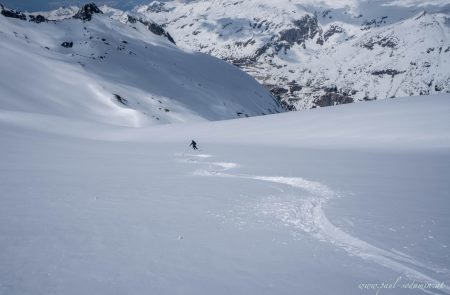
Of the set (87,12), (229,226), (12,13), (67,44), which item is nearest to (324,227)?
(229,226)

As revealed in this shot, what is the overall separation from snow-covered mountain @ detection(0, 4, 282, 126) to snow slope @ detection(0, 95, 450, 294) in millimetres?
53973

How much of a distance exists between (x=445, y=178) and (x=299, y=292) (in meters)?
7.68

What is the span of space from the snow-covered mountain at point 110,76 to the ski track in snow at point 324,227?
5711 centimetres

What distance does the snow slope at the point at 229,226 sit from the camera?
14.9 feet

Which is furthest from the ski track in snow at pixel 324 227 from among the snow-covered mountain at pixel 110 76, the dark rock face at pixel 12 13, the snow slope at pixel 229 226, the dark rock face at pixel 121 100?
the dark rock face at pixel 12 13

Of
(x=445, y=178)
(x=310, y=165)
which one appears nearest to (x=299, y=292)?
(x=445, y=178)

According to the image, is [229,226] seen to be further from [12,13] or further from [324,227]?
[12,13]

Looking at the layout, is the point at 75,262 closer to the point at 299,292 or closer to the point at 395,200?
the point at 299,292

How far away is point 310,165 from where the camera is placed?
13.6 meters

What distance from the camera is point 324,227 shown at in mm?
6527

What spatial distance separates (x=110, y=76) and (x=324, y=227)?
112897 millimetres

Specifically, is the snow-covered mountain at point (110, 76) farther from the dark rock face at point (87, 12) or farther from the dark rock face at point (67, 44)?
the dark rock face at point (87, 12)

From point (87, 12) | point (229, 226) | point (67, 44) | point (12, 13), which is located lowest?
point (229, 226)

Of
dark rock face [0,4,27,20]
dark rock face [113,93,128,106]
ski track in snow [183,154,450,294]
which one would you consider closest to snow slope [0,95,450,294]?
ski track in snow [183,154,450,294]
